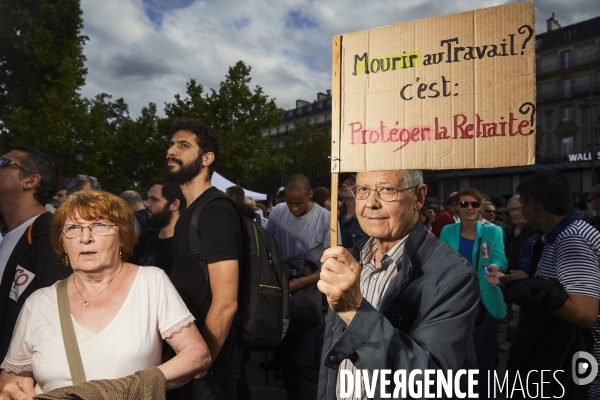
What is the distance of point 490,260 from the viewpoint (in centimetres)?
445

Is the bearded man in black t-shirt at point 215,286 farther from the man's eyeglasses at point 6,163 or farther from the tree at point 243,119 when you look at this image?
the tree at point 243,119

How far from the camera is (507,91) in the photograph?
1527 mm

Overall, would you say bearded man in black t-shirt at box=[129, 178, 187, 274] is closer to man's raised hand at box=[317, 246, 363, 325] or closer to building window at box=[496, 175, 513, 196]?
man's raised hand at box=[317, 246, 363, 325]

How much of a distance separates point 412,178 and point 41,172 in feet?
7.17

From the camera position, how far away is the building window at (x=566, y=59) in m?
54.4

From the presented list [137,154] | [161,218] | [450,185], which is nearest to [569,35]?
[450,185]

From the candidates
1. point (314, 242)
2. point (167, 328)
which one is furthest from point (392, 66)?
point (314, 242)

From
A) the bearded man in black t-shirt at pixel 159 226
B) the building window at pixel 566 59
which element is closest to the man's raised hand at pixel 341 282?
the bearded man in black t-shirt at pixel 159 226

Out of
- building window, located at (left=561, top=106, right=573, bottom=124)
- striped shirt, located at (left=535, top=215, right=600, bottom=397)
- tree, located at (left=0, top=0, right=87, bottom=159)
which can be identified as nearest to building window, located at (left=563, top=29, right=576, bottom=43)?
building window, located at (left=561, top=106, right=573, bottom=124)

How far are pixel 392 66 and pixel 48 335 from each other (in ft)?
5.63

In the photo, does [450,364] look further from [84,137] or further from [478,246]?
[84,137]

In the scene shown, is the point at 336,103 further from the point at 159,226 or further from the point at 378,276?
the point at 159,226

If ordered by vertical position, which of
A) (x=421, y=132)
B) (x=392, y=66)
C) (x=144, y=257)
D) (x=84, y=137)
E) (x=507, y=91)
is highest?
(x=84, y=137)

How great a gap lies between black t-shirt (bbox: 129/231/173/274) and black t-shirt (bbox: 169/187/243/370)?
0.57m
